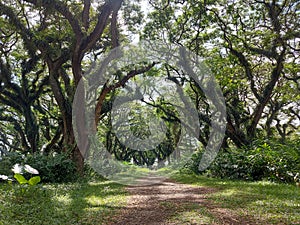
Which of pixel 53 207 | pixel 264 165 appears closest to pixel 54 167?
pixel 53 207

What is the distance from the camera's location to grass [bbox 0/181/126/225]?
154 inches

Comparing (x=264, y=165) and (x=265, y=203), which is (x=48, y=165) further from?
(x=265, y=203)

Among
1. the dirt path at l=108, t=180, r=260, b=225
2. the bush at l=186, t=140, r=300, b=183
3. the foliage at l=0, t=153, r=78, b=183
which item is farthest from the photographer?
the foliage at l=0, t=153, r=78, b=183

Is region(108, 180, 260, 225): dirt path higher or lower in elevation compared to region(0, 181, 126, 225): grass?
lower

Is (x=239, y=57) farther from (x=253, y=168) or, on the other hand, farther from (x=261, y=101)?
(x=253, y=168)

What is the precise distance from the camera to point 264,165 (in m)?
8.18

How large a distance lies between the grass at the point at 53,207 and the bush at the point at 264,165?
423 cm

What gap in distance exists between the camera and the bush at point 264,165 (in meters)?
7.57

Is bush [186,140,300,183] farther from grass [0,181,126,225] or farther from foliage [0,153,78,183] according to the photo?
foliage [0,153,78,183]

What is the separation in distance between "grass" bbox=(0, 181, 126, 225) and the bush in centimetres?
423

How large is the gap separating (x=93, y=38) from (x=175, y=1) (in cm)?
448

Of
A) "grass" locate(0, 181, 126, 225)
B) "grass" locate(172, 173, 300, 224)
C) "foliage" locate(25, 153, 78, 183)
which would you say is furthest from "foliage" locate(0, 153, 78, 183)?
"grass" locate(172, 173, 300, 224)

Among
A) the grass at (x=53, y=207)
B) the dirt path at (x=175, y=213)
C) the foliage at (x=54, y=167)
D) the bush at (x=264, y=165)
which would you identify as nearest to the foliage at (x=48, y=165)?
the foliage at (x=54, y=167)

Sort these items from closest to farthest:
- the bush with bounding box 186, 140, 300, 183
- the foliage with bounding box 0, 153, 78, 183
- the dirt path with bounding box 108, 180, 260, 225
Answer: the dirt path with bounding box 108, 180, 260, 225, the bush with bounding box 186, 140, 300, 183, the foliage with bounding box 0, 153, 78, 183
